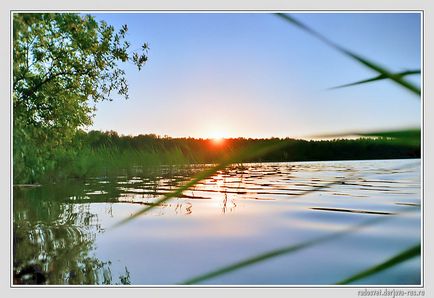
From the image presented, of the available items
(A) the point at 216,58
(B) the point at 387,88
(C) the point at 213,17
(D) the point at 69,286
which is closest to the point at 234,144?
(A) the point at 216,58

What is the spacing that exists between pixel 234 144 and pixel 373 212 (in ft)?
5.18

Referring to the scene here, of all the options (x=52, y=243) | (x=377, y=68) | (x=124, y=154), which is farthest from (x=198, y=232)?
(x=377, y=68)

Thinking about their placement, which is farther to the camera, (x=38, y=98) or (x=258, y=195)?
(x=258, y=195)

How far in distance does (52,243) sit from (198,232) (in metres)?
1.37

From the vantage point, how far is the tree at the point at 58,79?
4.14 m

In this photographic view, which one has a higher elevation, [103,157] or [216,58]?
[216,58]

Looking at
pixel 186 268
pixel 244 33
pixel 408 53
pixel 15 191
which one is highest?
pixel 244 33

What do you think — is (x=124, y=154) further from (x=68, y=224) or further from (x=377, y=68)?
(x=377, y=68)

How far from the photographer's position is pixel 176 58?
14.1 feet

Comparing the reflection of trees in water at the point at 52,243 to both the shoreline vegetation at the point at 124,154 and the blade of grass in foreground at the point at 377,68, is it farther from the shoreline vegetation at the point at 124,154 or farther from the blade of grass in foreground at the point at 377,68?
the blade of grass in foreground at the point at 377,68

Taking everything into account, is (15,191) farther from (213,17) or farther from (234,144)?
(213,17)

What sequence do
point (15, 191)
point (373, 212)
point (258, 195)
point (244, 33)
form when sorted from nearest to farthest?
point (15, 191) → point (244, 33) → point (373, 212) → point (258, 195)

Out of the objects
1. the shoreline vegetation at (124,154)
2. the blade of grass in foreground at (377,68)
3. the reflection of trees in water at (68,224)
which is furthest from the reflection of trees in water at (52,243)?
the blade of grass in foreground at (377,68)

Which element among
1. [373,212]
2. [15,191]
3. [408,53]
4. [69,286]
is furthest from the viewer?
[373,212]
